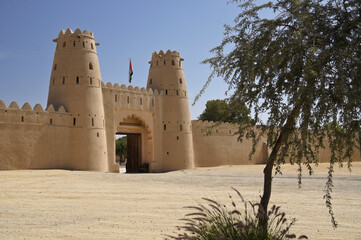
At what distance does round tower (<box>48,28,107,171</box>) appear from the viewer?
25938 mm

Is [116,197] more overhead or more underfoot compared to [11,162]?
more underfoot

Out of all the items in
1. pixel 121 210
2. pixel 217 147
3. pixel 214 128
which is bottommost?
pixel 121 210

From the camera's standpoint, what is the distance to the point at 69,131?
1020 inches

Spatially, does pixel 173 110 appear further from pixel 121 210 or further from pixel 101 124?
pixel 121 210

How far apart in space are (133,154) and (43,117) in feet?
31.2

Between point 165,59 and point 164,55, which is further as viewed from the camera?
point 164,55

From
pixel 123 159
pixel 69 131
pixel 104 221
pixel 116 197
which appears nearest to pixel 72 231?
pixel 104 221

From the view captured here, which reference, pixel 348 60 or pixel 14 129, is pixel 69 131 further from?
pixel 348 60

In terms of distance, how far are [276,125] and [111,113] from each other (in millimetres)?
23357

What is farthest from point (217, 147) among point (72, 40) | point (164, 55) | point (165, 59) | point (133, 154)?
point (72, 40)

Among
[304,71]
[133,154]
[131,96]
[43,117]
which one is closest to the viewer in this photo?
[304,71]

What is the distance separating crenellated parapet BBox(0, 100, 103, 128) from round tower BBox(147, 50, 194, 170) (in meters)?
6.82

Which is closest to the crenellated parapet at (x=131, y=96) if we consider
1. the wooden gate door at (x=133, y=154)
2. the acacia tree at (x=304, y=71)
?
the wooden gate door at (x=133, y=154)

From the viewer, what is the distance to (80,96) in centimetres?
2636
